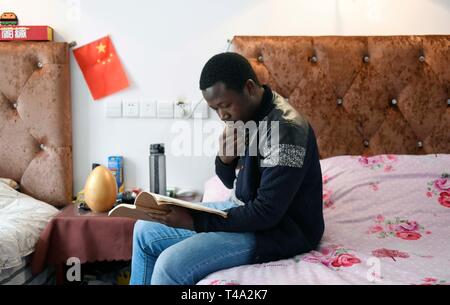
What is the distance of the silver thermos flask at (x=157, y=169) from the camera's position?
6.03 feet

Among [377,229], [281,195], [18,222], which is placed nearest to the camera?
[281,195]

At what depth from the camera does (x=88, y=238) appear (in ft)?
5.24

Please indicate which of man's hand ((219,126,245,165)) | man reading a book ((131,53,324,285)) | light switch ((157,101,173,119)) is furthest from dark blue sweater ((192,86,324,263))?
light switch ((157,101,173,119))

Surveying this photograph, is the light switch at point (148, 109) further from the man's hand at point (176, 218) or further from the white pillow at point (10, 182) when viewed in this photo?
the man's hand at point (176, 218)

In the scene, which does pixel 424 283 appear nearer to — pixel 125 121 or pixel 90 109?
pixel 125 121

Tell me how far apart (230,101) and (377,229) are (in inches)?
27.7

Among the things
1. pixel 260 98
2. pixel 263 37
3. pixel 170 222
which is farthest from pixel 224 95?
pixel 263 37

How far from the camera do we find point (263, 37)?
6.07 feet

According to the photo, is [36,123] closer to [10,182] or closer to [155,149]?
[10,182]

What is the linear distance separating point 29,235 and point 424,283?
4.24ft

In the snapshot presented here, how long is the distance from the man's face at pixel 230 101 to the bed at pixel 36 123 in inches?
38.8

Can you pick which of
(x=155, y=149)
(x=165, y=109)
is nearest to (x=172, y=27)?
(x=165, y=109)

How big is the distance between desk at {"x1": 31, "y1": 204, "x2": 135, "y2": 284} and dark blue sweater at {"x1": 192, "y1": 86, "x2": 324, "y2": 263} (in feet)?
1.91

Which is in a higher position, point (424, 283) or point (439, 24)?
point (439, 24)
